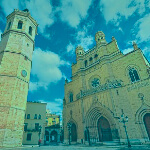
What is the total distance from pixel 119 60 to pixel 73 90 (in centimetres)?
1068

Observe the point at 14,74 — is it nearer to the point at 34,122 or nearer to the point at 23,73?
the point at 23,73

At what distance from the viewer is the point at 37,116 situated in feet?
87.3

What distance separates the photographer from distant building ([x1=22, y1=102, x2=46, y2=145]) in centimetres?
2404

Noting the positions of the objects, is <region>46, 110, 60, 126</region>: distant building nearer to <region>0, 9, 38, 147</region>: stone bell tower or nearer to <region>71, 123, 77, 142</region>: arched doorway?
<region>71, 123, 77, 142</region>: arched doorway

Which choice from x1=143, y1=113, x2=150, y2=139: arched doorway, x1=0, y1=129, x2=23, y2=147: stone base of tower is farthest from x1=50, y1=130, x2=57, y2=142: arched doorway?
x1=143, y1=113, x2=150, y2=139: arched doorway

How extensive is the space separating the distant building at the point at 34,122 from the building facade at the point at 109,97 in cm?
748

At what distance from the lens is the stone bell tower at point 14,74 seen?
13448 millimetres

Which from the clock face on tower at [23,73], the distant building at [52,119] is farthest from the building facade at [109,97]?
the distant building at [52,119]

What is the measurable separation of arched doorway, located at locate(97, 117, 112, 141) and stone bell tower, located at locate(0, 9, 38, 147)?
11.2 meters

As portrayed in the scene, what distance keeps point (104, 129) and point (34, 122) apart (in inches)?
658

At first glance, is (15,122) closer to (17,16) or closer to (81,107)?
(81,107)

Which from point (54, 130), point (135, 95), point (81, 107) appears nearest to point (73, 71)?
point (81, 107)

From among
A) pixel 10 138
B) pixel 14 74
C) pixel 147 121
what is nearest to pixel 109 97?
pixel 147 121

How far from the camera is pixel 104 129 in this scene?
1673 centimetres
